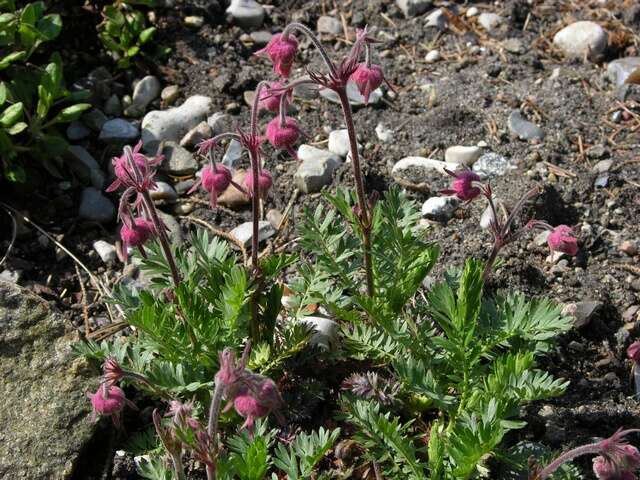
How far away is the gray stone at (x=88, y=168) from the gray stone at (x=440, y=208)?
1.85 m

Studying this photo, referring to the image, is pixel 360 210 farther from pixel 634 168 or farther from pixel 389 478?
pixel 634 168

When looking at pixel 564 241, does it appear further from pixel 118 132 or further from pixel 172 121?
pixel 118 132

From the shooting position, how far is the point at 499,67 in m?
5.42

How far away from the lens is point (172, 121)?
516 centimetres

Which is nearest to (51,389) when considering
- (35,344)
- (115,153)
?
(35,344)

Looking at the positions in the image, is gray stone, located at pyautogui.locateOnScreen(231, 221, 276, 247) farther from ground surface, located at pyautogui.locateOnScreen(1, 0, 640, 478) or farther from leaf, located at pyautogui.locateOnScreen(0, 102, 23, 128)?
leaf, located at pyautogui.locateOnScreen(0, 102, 23, 128)

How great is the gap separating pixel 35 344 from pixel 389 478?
164cm

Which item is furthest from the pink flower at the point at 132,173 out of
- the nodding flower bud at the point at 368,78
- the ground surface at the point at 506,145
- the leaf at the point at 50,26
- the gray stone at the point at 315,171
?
the leaf at the point at 50,26

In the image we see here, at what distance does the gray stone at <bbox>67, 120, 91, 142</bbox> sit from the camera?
16.7ft

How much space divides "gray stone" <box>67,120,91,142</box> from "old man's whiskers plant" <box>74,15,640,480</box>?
1.62m

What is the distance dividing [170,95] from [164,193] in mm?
857

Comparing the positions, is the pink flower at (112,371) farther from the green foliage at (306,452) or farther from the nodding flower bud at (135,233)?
the green foliage at (306,452)

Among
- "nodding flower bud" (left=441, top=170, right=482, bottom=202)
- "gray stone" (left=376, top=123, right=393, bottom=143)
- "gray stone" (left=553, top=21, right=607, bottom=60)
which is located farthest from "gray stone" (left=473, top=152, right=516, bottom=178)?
"nodding flower bud" (left=441, top=170, right=482, bottom=202)

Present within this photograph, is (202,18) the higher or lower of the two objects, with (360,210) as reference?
lower
